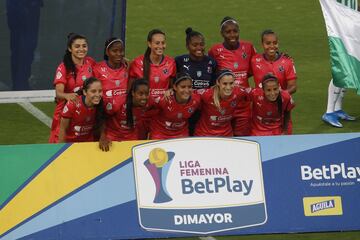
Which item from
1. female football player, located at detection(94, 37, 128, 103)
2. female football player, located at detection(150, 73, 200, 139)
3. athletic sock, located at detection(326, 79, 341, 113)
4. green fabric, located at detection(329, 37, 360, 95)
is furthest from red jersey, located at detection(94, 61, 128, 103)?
athletic sock, located at detection(326, 79, 341, 113)

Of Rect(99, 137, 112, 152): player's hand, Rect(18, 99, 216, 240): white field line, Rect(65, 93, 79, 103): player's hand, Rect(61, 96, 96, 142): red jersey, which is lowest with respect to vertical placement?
Rect(99, 137, 112, 152): player's hand

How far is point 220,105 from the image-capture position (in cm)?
1115

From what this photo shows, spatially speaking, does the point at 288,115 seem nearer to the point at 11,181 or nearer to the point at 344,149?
the point at 344,149

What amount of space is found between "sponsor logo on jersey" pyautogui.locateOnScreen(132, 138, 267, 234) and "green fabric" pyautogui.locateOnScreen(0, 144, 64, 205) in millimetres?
841

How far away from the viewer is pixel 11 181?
10.2 metres

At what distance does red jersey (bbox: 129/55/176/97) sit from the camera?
452 inches

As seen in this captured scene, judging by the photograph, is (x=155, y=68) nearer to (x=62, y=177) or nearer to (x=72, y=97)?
(x=72, y=97)

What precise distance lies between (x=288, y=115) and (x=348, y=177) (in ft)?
3.58

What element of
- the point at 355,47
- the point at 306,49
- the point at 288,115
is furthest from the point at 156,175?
the point at 306,49

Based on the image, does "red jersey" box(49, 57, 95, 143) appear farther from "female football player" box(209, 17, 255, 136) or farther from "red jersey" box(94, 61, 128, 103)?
"female football player" box(209, 17, 255, 136)

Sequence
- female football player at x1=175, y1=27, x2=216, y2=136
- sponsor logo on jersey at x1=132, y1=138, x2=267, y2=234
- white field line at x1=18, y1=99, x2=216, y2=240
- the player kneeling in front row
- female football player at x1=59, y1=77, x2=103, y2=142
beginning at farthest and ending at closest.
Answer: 1. white field line at x1=18, y1=99, x2=216, y2=240
2. female football player at x1=175, y1=27, x2=216, y2=136
3. the player kneeling in front row
4. female football player at x1=59, y1=77, x2=103, y2=142
5. sponsor logo on jersey at x1=132, y1=138, x2=267, y2=234

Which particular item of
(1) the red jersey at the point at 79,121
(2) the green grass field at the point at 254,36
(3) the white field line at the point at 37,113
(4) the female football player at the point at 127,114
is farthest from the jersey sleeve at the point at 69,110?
(3) the white field line at the point at 37,113

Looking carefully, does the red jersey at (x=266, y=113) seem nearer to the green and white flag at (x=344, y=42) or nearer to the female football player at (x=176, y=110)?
the female football player at (x=176, y=110)

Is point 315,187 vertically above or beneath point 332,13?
beneath
